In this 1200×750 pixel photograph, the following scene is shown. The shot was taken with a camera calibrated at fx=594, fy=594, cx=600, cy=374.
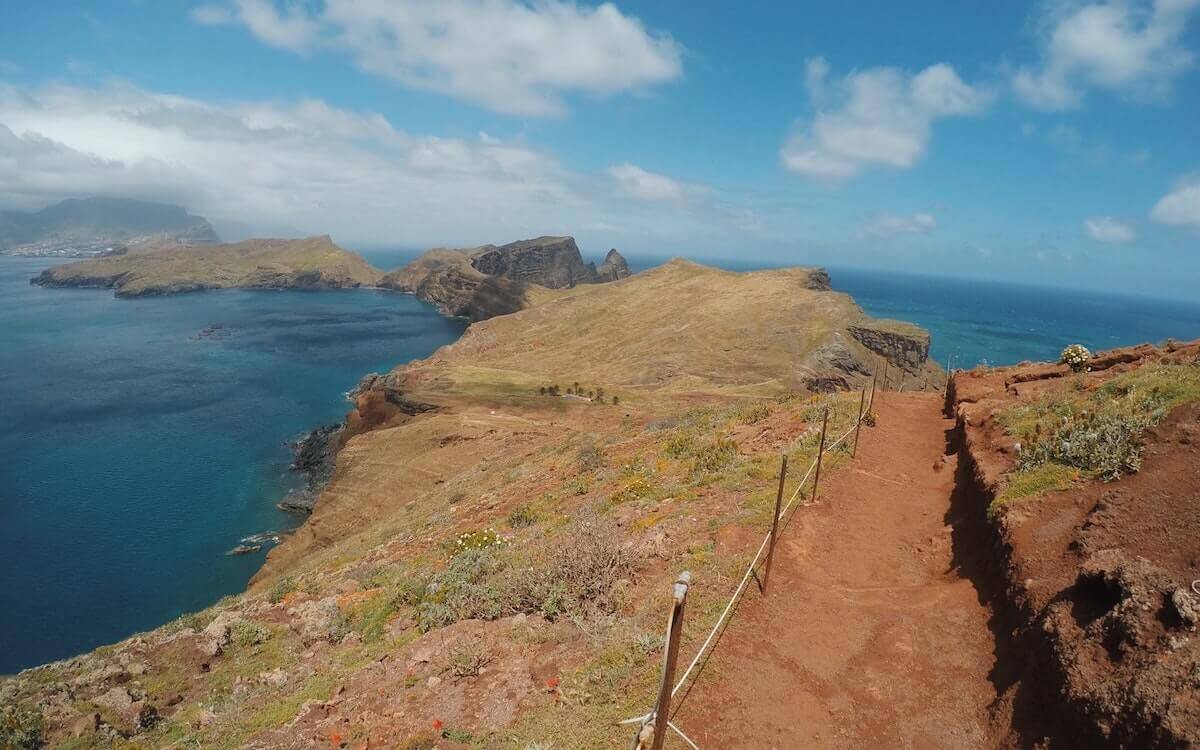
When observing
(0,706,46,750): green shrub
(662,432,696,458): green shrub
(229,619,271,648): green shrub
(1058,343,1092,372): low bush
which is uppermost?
(1058,343,1092,372): low bush

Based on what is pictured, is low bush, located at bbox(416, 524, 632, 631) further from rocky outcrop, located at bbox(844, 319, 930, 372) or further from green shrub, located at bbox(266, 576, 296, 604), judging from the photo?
rocky outcrop, located at bbox(844, 319, 930, 372)

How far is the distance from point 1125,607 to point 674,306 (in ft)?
352

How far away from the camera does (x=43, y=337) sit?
126 m

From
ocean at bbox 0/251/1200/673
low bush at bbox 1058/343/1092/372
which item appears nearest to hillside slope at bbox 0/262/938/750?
low bush at bbox 1058/343/1092/372

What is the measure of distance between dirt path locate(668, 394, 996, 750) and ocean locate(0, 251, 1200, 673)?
4451 cm

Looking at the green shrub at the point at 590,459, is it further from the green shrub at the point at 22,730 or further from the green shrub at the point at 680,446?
the green shrub at the point at 22,730

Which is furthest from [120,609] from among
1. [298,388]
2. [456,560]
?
[298,388]

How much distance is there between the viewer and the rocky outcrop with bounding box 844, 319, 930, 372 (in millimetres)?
82250

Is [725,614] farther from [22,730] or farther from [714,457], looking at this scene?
[22,730]

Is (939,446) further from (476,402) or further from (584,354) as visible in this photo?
(584,354)

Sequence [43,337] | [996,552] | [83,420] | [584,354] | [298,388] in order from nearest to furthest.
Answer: [996,552], [83,420], [298,388], [584,354], [43,337]

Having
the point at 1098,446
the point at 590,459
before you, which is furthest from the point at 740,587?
the point at 590,459

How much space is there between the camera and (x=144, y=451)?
214ft

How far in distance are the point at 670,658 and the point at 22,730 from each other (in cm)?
1413
